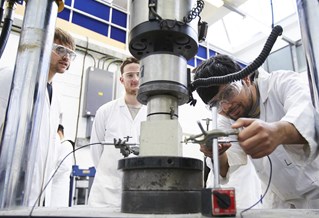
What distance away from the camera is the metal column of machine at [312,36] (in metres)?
0.51

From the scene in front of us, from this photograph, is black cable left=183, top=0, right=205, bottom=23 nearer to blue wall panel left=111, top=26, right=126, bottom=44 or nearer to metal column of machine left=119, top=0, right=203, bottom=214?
metal column of machine left=119, top=0, right=203, bottom=214

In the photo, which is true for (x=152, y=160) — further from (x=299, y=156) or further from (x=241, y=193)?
(x=241, y=193)

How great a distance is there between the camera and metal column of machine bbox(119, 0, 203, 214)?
436 millimetres

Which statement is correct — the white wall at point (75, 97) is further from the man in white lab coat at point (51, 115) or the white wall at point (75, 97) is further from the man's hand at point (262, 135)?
the man's hand at point (262, 135)

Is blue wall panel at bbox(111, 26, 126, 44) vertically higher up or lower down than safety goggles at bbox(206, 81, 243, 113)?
higher up

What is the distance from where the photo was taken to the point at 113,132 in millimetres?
1655

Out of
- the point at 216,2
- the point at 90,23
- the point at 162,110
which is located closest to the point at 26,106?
the point at 162,110

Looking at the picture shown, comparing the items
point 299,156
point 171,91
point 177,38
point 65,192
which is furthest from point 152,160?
point 65,192

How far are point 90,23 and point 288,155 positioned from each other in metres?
2.75

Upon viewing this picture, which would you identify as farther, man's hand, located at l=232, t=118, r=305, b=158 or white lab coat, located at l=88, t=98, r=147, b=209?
white lab coat, located at l=88, t=98, r=147, b=209

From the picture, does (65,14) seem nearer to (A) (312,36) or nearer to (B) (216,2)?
(B) (216,2)

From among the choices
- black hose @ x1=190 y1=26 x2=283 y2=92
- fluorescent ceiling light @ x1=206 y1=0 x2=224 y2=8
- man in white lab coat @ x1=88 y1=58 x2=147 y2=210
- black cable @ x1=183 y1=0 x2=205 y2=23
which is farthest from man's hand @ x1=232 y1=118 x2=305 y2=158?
fluorescent ceiling light @ x1=206 y1=0 x2=224 y2=8

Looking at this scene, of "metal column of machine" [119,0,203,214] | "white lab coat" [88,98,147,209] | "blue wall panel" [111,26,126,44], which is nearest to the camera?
"metal column of machine" [119,0,203,214]

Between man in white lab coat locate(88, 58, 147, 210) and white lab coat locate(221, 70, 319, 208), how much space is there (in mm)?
724
